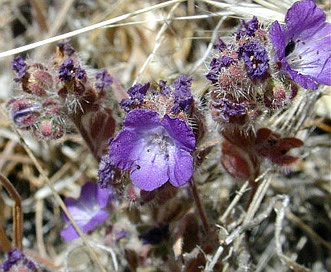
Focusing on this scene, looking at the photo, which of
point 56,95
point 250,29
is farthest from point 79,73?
point 250,29

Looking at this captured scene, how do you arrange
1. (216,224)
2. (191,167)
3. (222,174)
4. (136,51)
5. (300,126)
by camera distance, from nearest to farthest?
(191,167) < (216,224) < (300,126) < (222,174) < (136,51)

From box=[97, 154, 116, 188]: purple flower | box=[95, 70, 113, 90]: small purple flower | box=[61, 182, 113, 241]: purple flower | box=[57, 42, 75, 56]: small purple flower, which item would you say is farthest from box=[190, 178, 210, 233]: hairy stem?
box=[57, 42, 75, 56]: small purple flower

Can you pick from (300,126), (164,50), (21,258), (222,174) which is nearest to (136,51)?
(164,50)

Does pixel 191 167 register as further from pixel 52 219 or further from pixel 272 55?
pixel 52 219

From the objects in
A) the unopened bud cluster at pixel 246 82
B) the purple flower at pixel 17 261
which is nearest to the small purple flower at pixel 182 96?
the unopened bud cluster at pixel 246 82

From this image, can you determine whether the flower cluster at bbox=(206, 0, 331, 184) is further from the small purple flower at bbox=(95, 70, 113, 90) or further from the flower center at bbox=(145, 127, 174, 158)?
the small purple flower at bbox=(95, 70, 113, 90)

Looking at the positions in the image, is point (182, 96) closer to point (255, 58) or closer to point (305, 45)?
point (255, 58)

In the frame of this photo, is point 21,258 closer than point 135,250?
Yes
